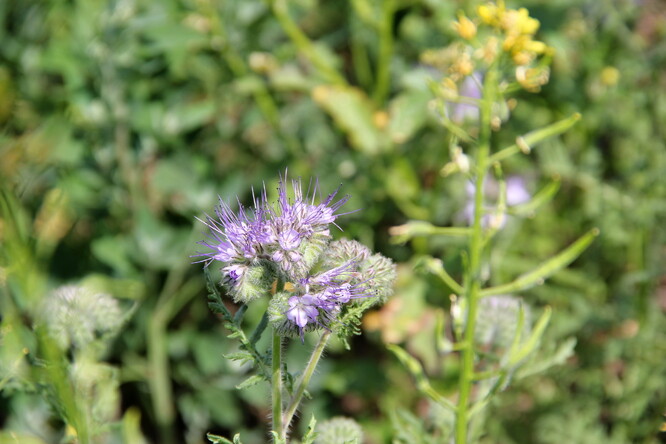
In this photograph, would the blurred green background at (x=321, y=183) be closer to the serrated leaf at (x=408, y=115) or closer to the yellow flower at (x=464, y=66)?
the serrated leaf at (x=408, y=115)

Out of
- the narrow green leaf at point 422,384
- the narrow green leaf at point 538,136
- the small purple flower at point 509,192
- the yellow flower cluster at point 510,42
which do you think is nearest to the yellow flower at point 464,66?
the yellow flower cluster at point 510,42

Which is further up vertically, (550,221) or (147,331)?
(550,221)

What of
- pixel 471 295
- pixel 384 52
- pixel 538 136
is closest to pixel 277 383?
pixel 471 295

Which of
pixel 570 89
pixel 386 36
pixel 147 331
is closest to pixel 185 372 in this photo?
pixel 147 331

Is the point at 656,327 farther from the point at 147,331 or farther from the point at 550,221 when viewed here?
the point at 147,331

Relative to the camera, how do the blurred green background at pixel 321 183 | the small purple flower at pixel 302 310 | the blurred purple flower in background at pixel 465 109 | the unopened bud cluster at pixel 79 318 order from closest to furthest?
the small purple flower at pixel 302 310
the unopened bud cluster at pixel 79 318
the blurred green background at pixel 321 183
the blurred purple flower in background at pixel 465 109

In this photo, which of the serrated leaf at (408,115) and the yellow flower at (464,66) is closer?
the yellow flower at (464,66)

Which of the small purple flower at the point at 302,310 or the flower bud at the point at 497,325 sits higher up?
the flower bud at the point at 497,325
